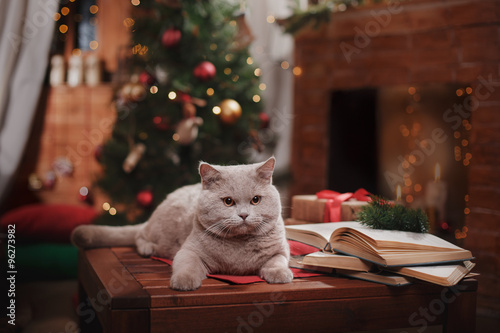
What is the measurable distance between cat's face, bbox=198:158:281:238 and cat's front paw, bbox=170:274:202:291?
0.14 metres

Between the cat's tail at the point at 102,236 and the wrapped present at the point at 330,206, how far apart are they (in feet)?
1.82

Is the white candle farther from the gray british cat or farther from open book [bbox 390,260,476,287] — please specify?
the gray british cat

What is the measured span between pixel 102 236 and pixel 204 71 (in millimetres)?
1088

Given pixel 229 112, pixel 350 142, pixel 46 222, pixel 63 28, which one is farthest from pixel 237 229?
pixel 63 28

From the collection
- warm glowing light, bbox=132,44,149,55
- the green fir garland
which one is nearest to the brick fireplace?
warm glowing light, bbox=132,44,149,55

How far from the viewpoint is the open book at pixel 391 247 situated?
3.46 feet

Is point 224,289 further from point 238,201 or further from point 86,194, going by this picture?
point 86,194

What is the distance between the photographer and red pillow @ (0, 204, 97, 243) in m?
2.70

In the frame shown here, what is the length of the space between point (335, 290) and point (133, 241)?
778mm

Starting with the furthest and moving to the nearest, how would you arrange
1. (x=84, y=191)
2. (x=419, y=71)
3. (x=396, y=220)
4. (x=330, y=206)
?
(x=84, y=191) < (x=419, y=71) < (x=330, y=206) < (x=396, y=220)

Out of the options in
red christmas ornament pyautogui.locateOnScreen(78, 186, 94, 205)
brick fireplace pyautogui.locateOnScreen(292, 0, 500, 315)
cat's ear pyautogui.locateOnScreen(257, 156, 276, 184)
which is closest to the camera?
cat's ear pyautogui.locateOnScreen(257, 156, 276, 184)

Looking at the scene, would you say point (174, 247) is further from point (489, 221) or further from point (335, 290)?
point (489, 221)

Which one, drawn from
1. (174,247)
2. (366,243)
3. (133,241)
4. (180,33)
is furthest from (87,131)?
(366,243)

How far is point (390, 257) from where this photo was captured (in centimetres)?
104
